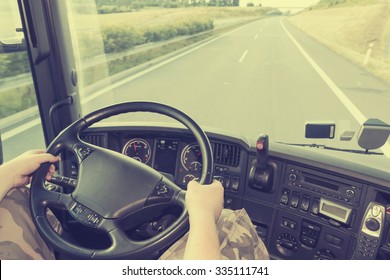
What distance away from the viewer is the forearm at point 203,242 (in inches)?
49.7

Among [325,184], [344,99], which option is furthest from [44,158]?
[344,99]

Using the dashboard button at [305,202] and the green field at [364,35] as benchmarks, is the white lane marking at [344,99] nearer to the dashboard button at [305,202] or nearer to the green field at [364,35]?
the green field at [364,35]

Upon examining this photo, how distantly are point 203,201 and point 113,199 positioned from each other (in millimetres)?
407

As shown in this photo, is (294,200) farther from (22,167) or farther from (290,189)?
(22,167)

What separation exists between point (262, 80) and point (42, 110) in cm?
733

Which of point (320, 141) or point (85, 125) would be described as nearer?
point (85, 125)

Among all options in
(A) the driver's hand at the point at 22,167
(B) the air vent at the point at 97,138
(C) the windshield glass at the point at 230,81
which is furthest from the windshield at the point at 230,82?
(A) the driver's hand at the point at 22,167

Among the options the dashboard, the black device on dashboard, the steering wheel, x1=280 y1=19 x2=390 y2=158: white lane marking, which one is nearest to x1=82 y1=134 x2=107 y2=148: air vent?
the dashboard

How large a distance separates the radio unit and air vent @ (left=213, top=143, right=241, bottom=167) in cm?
34

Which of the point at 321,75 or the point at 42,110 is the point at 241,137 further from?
the point at 321,75

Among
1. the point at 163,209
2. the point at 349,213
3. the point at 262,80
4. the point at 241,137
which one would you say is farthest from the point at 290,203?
the point at 262,80

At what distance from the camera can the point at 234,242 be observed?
1.69m

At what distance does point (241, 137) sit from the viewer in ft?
7.66

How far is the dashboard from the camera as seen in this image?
1.95 meters
